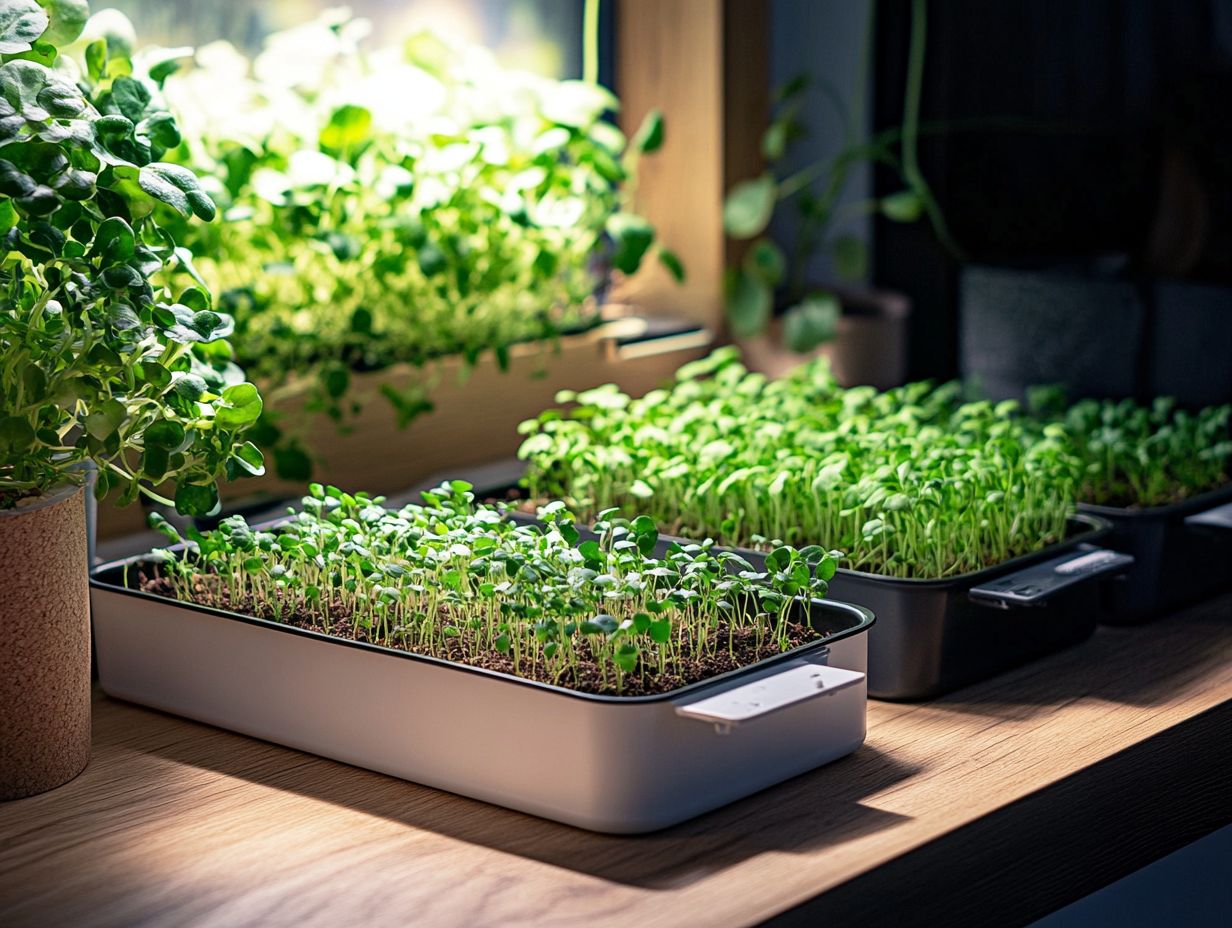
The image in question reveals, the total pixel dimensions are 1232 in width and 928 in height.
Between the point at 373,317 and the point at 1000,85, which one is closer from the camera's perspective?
the point at 373,317

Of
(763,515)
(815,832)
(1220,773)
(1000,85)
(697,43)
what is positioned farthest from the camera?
(1000,85)

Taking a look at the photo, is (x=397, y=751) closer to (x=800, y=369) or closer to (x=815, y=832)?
(x=815, y=832)

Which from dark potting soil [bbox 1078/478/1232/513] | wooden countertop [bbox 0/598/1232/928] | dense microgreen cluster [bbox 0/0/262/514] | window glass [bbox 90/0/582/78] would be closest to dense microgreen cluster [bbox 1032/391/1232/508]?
dark potting soil [bbox 1078/478/1232/513]

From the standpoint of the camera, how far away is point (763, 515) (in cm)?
119

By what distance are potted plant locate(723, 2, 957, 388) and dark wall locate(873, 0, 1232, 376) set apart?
1.7 inches

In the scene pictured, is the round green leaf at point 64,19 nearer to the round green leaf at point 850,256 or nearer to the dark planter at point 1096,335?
the dark planter at point 1096,335

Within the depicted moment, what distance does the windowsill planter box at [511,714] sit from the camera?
2.78ft

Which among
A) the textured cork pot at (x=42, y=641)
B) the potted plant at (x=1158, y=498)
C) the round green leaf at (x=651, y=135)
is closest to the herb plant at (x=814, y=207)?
the round green leaf at (x=651, y=135)

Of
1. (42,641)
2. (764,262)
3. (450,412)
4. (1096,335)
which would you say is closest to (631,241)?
(450,412)

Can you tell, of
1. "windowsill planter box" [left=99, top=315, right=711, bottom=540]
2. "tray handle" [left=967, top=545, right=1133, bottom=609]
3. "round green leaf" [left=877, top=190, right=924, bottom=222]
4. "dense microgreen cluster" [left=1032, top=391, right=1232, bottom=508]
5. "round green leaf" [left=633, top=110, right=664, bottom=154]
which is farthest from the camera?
"round green leaf" [left=877, top=190, right=924, bottom=222]

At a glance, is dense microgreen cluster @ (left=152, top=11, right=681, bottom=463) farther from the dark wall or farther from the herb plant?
the dark wall

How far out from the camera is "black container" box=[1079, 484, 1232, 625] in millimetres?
1206

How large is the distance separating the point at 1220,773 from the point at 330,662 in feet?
1.94

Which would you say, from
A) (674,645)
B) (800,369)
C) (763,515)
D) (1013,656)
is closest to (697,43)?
(800,369)
